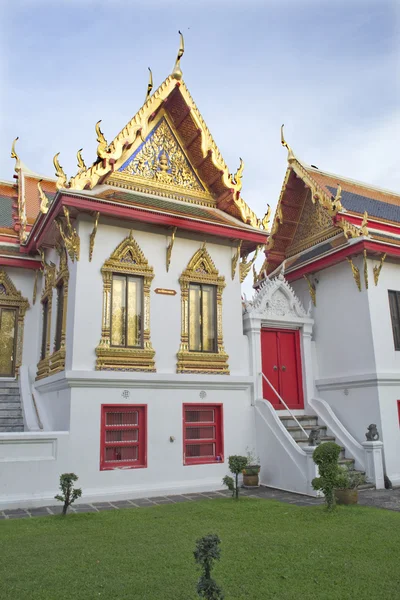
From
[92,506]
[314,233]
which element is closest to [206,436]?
[92,506]

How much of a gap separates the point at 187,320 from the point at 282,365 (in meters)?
2.76

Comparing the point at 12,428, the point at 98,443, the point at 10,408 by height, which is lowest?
the point at 98,443

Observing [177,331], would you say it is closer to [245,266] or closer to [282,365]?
[245,266]

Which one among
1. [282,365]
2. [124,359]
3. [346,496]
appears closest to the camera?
[346,496]

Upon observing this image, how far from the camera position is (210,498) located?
27.5 feet

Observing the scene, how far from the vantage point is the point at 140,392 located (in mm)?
9031

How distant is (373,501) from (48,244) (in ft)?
25.7

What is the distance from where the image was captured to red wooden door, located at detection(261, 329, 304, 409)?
1107 centimetres

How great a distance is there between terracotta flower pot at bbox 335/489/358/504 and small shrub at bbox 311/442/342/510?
1.69ft

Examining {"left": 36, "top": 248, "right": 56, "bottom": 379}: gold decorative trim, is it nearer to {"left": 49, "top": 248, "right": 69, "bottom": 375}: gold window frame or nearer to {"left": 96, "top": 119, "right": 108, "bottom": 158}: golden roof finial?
{"left": 49, "top": 248, "right": 69, "bottom": 375}: gold window frame

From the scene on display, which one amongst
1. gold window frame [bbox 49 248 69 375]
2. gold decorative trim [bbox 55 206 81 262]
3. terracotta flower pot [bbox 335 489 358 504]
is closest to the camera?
terracotta flower pot [bbox 335 489 358 504]

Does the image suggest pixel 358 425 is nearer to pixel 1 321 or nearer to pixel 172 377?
pixel 172 377

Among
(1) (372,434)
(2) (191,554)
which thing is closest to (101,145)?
(2) (191,554)

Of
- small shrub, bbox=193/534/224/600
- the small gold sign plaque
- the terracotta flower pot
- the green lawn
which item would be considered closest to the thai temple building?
the small gold sign plaque
